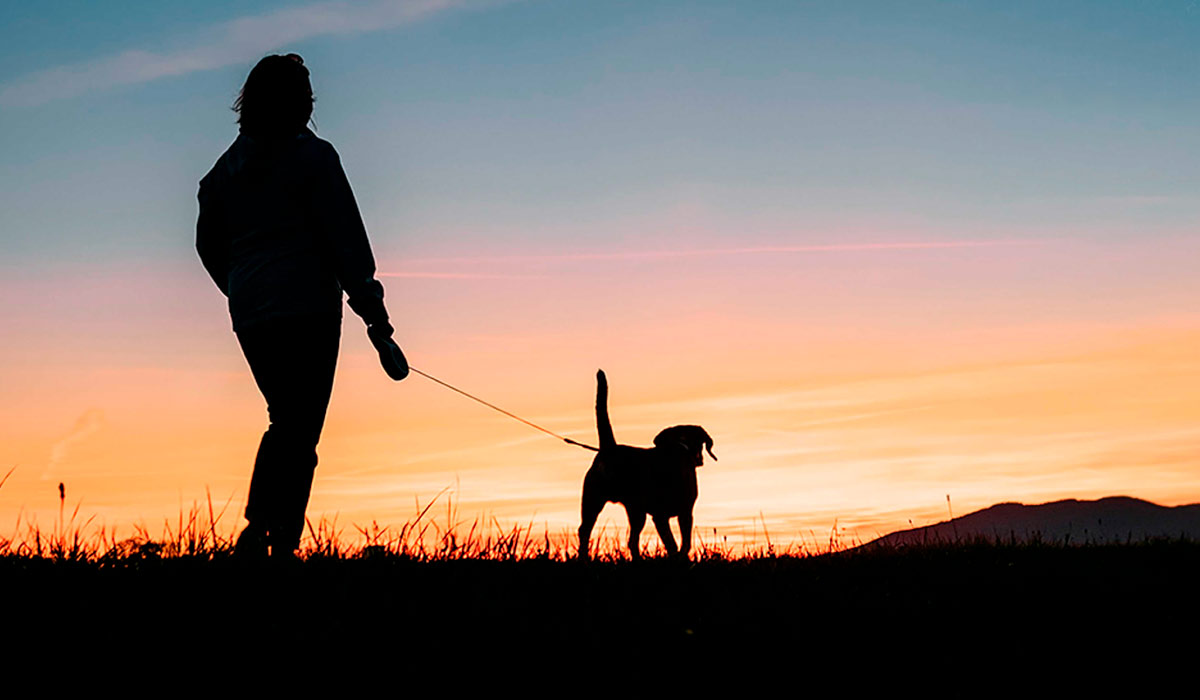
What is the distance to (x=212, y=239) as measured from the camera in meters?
6.52

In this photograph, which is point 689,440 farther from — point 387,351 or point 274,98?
point 274,98

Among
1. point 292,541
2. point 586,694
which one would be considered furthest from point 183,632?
point 292,541

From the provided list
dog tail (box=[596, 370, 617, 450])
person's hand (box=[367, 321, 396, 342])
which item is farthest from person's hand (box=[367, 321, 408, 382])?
dog tail (box=[596, 370, 617, 450])

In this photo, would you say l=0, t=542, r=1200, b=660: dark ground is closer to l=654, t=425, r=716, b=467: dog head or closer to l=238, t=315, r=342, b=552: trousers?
l=238, t=315, r=342, b=552: trousers

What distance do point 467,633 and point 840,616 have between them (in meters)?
1.73

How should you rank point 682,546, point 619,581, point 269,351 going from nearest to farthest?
1. point 619,581
2. point 269,351
3. point 682,546

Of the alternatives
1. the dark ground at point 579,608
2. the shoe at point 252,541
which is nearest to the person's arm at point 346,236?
the shoe at point 252,541

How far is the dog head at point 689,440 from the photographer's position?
1098cm

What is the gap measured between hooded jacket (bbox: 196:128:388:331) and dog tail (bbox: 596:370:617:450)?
4.19m

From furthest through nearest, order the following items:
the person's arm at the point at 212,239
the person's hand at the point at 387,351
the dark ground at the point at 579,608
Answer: the person's arm at the point at 212,239
the person's hand at the point at 387,351
the dark ground at the point at 579,608

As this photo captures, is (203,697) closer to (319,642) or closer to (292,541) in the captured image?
(319,642)

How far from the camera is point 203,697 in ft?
11.9

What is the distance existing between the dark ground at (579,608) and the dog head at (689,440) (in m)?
4.32

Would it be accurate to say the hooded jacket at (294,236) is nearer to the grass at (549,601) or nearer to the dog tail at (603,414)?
the grass at (549,601)
